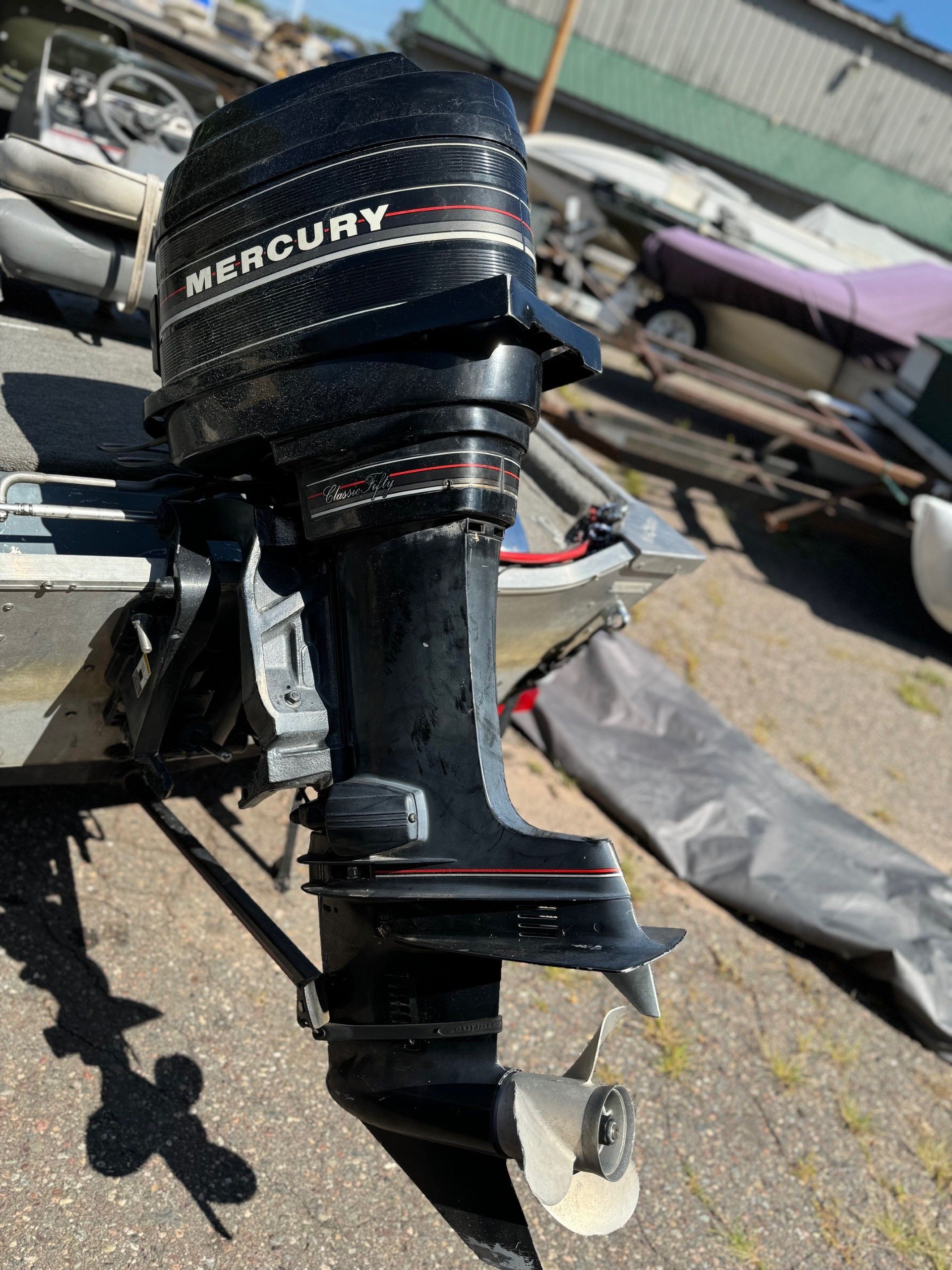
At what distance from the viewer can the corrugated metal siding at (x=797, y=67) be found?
1791cm

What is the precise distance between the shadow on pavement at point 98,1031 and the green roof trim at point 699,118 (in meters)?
18.3

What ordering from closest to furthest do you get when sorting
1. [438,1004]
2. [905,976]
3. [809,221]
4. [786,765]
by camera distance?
[438,1004]
[905,976]
[786,765]
[809,221]

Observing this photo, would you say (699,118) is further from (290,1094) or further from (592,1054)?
(592,1054)

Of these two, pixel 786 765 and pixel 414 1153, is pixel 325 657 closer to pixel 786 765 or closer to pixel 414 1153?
pixel 414 1153

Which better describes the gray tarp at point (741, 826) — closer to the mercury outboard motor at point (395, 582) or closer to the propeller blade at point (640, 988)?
the mercury outboard motor at point (395, 582)

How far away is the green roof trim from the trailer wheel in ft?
35.5

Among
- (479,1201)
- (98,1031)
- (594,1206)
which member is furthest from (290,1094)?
(594,1206)

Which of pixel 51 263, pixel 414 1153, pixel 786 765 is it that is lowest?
pixel 786 765

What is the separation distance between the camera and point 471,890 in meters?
1.55

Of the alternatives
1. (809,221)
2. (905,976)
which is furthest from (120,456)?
(809,221)

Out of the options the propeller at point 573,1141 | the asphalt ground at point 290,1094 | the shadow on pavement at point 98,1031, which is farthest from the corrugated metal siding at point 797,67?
the propeller at point 573,1141

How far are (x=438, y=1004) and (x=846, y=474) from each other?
6.52 m

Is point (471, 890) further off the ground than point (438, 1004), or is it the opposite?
point (471, 890)

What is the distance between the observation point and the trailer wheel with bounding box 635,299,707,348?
9148 millimetres
